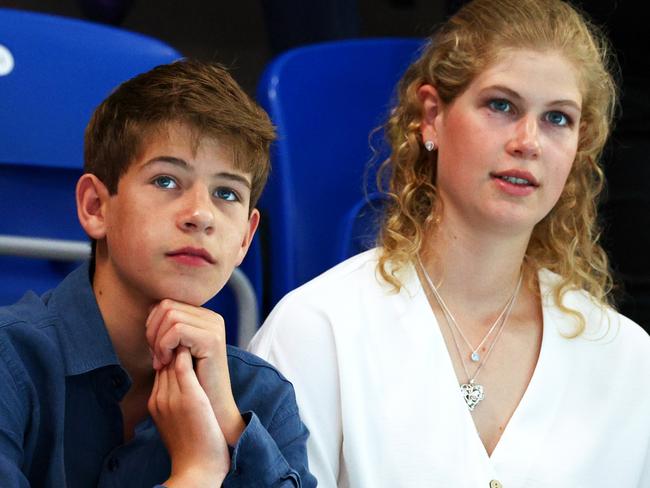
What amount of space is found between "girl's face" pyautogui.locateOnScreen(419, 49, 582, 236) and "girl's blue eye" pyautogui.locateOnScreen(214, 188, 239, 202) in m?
0.38

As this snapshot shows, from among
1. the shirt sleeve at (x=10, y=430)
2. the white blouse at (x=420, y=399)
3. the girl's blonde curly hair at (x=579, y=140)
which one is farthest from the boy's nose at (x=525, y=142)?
the shirt sleeve at (x=10, y=430)

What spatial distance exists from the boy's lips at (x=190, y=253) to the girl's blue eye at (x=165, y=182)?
0.07m

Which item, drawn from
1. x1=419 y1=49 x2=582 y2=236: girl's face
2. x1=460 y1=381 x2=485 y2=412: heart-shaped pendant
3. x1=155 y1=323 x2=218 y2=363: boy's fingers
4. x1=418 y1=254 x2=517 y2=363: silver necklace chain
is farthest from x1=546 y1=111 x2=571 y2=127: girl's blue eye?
x1=155 y1=323 x2=218 y2=363: boy's fingers

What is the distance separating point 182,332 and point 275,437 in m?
0.18

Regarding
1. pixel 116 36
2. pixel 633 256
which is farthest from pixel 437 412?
pixel 116 36

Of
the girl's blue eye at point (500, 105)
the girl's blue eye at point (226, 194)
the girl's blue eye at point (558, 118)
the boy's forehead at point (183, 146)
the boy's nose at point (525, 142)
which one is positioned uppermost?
the girl's blue eye at point (500, 105)

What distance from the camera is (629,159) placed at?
1.90m

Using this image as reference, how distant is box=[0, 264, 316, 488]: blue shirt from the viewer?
1.19m

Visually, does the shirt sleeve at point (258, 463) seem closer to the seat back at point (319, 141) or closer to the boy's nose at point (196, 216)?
the boy's nose at point (196, 216)

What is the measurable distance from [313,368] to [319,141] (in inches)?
24.2

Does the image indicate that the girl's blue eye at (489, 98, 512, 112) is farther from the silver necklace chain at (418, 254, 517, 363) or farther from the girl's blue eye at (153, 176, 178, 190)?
the girl's blue eye at (153, 176, 178, 190)

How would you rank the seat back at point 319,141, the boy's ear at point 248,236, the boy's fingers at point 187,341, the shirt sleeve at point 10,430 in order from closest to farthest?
the shirt sleeve at point 10,430 → the boy's fingers at point 187,341 → the boy's ear at point 248,236 → the seat back at point 319,141

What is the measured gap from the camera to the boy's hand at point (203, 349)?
4.08 feet

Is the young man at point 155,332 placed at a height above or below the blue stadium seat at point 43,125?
below
